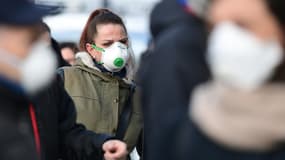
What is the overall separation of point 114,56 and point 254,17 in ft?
8.19

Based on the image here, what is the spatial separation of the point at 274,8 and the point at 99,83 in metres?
2.44

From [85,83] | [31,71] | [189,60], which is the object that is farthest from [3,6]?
[85,83]

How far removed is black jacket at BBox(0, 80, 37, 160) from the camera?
2135 mm

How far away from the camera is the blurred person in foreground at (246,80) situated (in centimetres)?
182

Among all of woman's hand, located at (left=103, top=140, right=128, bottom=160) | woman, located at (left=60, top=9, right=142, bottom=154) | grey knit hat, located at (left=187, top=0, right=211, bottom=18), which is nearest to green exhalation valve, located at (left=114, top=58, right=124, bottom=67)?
woman, located at (left=60, top=9, right=142, bottom=154)

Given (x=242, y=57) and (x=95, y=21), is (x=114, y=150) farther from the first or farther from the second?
(x=242, y=57)

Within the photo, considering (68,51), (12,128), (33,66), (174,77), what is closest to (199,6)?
(174,77)

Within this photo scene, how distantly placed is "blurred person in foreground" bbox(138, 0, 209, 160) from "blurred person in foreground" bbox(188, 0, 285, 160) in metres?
0.13

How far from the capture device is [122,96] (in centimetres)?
428

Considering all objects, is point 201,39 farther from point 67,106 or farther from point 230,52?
point 67,106

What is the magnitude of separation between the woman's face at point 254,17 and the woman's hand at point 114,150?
1.70 m

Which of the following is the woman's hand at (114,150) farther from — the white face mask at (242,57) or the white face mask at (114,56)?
the white face mask at (242,57)

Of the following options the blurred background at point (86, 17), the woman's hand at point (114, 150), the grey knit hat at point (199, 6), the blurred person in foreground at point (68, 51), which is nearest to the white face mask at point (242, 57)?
the grey knit hat at point (199, 6)

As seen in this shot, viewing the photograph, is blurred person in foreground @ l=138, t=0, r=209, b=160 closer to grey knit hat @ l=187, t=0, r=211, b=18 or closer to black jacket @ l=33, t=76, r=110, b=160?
grey knit hat @ l=187, t=0, r=211, b=18
